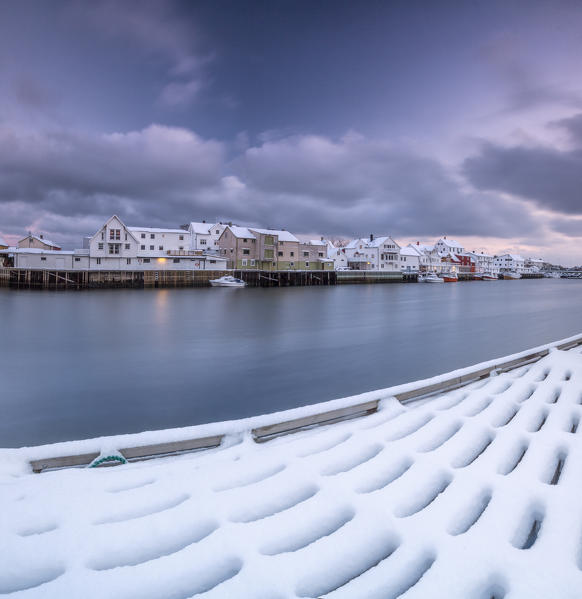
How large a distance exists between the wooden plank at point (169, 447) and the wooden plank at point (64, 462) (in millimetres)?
198

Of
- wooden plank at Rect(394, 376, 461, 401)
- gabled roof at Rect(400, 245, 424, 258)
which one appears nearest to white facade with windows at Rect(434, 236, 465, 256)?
gabled roof at Rect(400, 245, 424, 258)


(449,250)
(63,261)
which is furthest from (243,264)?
(449,250)

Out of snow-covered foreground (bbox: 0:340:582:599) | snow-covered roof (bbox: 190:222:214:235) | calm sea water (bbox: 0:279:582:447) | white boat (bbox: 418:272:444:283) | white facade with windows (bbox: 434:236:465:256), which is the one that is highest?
white facade with windows (bbox: 434:236:465:256)

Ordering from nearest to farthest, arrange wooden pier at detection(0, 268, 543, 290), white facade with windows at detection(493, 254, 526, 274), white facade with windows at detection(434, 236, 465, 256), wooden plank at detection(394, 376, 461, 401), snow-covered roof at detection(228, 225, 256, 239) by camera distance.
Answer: wooden plank at detection(394, 376, 461, 401) → wooden pier at detection(0, 268, 543, 290) → snow-covered roof at detection(228, 225, 256, 239) → white facade with windows at detection(434, 236, 465, 256) → white facade with windows at detection(493, 254, 526, 274)

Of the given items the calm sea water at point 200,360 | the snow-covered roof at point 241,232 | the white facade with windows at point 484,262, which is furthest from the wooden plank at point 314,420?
the white facade with windows at point 484,262

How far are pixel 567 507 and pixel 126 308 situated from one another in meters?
24.2

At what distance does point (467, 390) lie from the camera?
4109mm

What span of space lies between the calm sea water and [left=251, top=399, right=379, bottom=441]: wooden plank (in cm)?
310

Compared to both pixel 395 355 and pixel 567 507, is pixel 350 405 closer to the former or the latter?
pixel 567 507

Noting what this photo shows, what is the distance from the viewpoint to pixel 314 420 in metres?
3.15

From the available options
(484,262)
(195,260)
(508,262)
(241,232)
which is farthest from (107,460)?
(508,262)

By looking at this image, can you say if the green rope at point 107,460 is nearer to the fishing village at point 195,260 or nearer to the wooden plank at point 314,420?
the wooden plank at point 314,420

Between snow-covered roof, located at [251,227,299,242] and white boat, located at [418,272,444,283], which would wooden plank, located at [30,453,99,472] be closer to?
snow-covered roof, located at [251,227,299,242]

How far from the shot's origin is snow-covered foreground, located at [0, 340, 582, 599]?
150 cm
